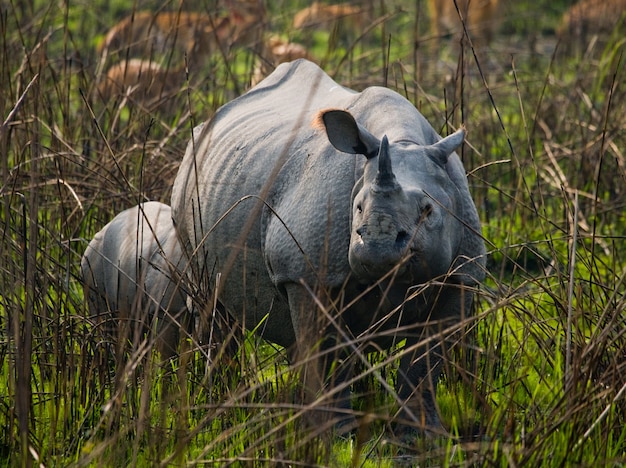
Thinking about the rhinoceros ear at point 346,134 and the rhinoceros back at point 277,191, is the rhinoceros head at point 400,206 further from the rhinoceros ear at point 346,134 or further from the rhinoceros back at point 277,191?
the rhinoceros back at point 277,191

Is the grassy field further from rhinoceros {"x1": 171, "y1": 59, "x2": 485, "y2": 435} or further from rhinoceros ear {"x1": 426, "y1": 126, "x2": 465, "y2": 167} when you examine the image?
rhinoceros ear {"x1": 426, "y1": 126, "x2": 465, "y2": 167}

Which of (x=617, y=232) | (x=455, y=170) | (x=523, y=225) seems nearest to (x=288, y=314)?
(x=455, y=170)

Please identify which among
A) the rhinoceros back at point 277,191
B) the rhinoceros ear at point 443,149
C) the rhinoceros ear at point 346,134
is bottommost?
the rhinoceros back at point 277,191

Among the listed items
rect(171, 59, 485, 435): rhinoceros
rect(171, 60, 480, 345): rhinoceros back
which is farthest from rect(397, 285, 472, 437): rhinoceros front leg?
rect(171, 60, 480, 345): rhinoceros back

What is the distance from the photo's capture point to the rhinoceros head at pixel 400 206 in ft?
10.4

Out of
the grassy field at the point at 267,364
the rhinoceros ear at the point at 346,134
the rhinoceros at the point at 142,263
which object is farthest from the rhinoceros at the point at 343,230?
the rhinoceros at the point at 142,263

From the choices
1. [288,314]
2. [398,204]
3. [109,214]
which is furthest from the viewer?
[109,214]

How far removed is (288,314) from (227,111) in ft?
3.69

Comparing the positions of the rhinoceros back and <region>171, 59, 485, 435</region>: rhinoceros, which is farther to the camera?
the rhinoceros back

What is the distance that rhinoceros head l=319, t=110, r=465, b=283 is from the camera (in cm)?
316

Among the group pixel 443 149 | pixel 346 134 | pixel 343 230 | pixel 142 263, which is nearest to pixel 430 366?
pixel 343 230

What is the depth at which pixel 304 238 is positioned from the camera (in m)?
3.68

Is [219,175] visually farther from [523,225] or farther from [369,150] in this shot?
[523,225]

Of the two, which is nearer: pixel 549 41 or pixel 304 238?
pixel 304 238
